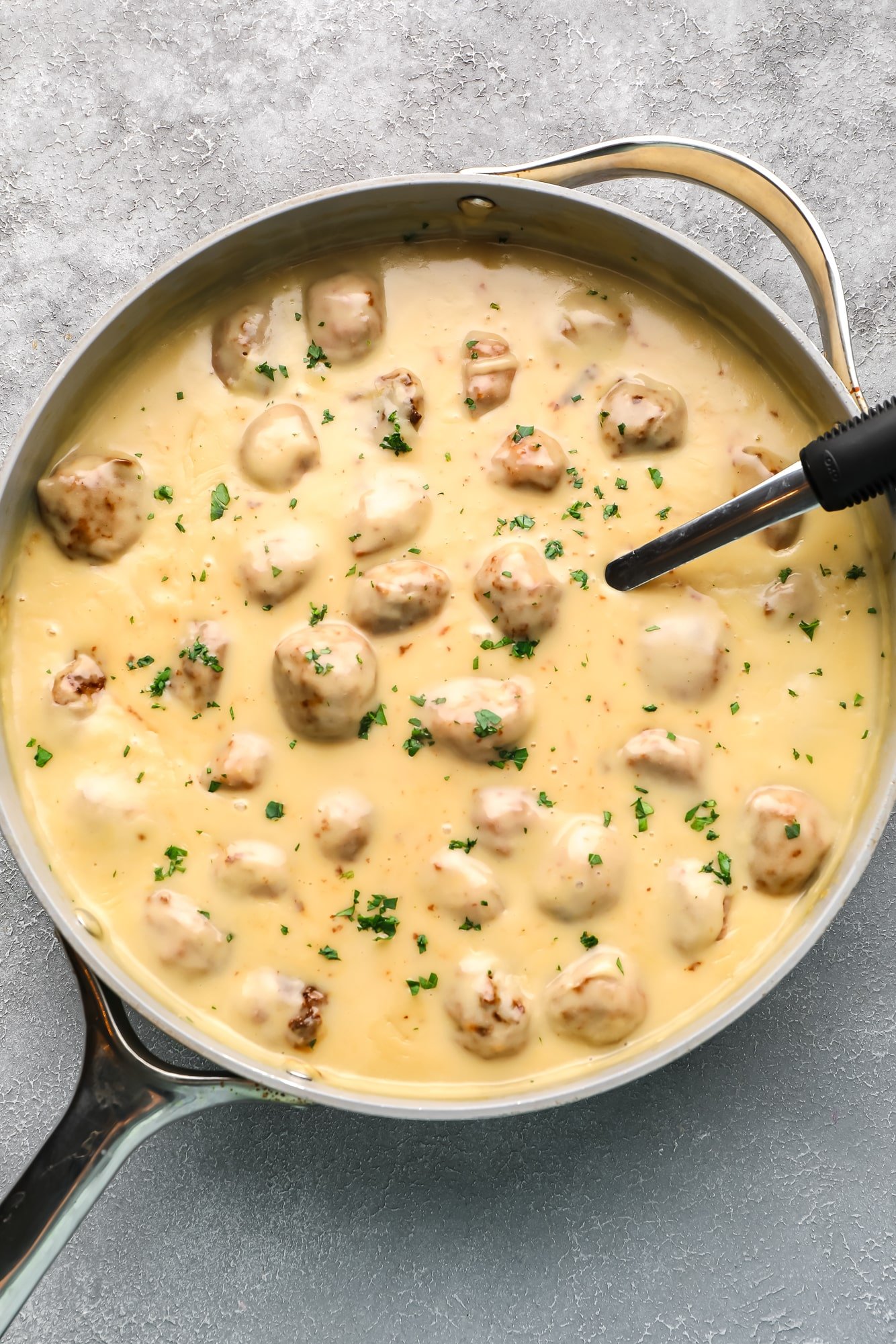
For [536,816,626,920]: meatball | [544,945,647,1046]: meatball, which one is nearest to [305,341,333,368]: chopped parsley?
[536,816,626,920]: meatball

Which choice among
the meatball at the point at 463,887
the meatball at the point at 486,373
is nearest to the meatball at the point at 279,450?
the meatball at the point at 486,373

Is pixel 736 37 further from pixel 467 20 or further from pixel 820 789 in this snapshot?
pixel 820 789

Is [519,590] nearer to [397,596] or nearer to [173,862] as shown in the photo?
[397,596]

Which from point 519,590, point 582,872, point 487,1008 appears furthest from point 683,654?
point 487,1008

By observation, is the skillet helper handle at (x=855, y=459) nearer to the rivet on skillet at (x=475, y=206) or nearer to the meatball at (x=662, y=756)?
the meatball at (x=662, y=756)

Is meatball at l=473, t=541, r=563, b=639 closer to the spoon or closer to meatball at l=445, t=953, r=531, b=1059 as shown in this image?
the spoon

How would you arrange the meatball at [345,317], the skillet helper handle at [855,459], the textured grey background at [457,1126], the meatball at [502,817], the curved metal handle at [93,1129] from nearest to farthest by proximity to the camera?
the skillet helper handle at [855,459] → the curved metal handle at [93,1129] → the meatball at [502,817] → the meatball at [345,317] → the textured grey background at [457,1126]

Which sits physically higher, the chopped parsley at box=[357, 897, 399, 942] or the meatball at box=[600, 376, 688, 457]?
the meatball at box=[600, 376, 688, 457]
